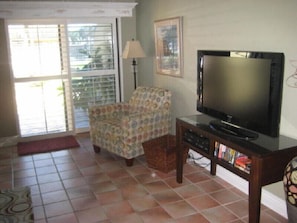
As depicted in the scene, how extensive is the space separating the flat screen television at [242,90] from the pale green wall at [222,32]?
0.21 metres

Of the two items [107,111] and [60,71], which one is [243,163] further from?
[60,71]

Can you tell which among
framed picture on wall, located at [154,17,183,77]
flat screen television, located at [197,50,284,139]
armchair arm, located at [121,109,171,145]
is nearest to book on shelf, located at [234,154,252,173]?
flat screen television, located at [197,50,284,139]

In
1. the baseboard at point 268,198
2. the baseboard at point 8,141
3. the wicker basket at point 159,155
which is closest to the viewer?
the baseboard at point 268,198

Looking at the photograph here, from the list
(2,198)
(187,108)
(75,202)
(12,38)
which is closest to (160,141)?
(187,108)

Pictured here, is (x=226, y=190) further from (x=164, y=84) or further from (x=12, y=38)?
(x=12, y=38)

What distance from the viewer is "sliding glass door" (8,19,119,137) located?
4.69 metres

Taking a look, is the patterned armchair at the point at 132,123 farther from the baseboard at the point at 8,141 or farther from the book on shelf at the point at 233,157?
the baseboard at the point at 8,141

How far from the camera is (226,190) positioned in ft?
10.6

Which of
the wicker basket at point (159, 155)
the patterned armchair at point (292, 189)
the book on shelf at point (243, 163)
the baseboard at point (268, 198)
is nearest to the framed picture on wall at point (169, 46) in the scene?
the wicker basket at point (159, 155)

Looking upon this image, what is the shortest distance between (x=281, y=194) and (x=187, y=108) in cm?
162

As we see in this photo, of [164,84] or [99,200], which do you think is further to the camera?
[164,84]

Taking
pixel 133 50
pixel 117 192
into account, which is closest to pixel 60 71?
pixel 133 50

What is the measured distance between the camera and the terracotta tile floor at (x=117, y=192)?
2.80m

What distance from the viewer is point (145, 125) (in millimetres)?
3814
